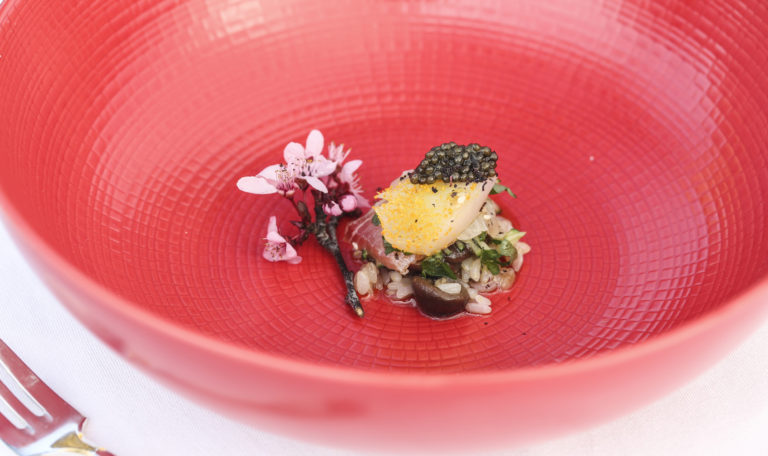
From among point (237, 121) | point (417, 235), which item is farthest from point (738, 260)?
point (237, 121)

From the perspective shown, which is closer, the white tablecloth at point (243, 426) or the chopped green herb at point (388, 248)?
the white tablecloth at point (243, 426)

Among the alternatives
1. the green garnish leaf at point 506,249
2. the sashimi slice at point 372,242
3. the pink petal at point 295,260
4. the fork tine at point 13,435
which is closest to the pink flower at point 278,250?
the pink petal at point 295,260

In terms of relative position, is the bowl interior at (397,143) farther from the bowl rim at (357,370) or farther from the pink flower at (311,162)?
the bowl rim at (357,370)

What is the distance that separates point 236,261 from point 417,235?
1.05ft

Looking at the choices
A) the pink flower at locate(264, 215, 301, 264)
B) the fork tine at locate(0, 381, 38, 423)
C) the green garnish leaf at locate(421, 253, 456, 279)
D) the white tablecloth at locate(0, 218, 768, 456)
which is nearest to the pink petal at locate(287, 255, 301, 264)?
the pink flower at locate(264, 215, 301, 264)

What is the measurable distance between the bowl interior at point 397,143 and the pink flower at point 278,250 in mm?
16

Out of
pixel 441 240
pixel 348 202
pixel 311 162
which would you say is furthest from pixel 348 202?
pixel 441 240

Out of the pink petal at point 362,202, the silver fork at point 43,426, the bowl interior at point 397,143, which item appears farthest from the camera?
the pink petal at point 362,202

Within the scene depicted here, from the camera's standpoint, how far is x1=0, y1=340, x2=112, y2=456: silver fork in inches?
37.6

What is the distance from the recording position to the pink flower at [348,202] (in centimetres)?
127

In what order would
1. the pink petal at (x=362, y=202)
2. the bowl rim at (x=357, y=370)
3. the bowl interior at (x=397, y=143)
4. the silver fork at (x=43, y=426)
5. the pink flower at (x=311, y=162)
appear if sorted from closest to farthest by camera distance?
the bowl rim at (x=357, y=370) → the silver fork at (x=43, y=426) → the bowl interior at (x=397, y=143) → the pink flower at (x=311, y=162) → the pink petal at (x=362, y=202)

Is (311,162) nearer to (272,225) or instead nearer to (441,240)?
(272,225)

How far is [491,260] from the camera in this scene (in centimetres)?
121

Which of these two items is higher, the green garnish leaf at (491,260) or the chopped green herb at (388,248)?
the green garnish leaf at (491,260)
